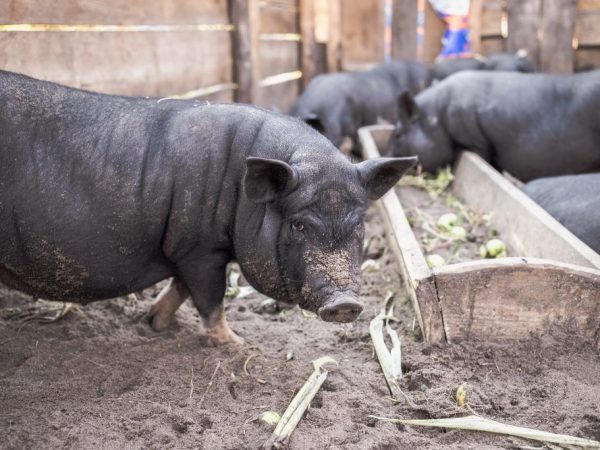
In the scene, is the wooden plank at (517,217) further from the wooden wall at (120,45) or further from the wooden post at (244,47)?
the wooden wall at (120,45)

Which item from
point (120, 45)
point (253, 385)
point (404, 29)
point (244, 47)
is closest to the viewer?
point (253, 385)

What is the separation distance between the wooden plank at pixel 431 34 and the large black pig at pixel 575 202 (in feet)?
26.8

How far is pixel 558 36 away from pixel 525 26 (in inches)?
21.1

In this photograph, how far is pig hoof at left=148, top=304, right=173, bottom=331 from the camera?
13.0ft

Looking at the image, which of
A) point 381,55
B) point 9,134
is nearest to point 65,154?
point 9,134

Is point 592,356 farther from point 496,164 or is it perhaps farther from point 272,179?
point 496,164

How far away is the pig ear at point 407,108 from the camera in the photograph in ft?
24.0

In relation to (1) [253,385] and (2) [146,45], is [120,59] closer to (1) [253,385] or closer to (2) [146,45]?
(2) [146,45]

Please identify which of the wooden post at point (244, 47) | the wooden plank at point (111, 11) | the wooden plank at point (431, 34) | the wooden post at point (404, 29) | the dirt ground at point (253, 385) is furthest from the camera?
the wooden plank at point (431, 34)

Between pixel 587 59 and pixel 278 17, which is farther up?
pixel 278 17

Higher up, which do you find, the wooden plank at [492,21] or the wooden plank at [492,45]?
the wooden plank at [492,21]

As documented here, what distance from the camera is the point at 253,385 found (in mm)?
3363

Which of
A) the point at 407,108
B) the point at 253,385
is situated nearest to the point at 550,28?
the point at 407,108

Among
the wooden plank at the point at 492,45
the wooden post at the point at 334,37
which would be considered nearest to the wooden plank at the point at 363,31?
the wooden post at the point at 334,37
